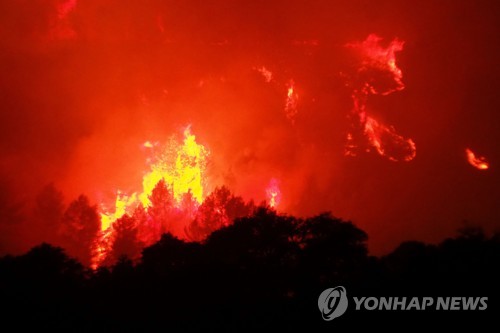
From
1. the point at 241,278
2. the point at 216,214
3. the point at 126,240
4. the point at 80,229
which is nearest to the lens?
the point at 241,278

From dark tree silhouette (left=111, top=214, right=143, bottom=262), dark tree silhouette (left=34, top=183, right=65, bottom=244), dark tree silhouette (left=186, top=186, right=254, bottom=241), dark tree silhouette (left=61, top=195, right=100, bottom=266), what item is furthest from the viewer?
dark tree silhouette (left=34, top=183, right=65, bottom=244)

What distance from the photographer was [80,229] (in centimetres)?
5759

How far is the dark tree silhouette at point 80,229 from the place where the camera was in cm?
5644

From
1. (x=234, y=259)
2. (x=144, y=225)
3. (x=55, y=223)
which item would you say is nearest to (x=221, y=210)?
(x=144, y=225)

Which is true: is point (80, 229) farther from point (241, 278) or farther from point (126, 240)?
point (241, 278)

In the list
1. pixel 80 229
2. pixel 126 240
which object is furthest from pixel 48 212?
pixel 126 240

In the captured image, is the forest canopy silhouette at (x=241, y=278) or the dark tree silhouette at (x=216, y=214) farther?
the dark tree silhouette at (x=216, y=214)

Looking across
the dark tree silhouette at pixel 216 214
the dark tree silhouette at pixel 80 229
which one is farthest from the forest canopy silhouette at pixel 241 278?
the dark tree silhouette at pixel 80 229

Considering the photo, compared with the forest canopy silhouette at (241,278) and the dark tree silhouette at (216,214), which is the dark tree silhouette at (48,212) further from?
the forest canopy silhouette at (241,278)

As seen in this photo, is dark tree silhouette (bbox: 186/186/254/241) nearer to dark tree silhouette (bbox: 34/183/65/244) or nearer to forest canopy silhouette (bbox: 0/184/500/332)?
dark tree silhouette (bbox: 34/183/65/244)

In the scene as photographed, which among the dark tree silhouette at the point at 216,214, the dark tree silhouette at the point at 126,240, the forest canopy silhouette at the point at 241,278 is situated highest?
the dark tree silhouette at the point at 216,214

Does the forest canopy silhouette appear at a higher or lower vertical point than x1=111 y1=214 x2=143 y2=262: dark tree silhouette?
lower

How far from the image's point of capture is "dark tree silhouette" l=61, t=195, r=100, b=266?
56438 millimetres

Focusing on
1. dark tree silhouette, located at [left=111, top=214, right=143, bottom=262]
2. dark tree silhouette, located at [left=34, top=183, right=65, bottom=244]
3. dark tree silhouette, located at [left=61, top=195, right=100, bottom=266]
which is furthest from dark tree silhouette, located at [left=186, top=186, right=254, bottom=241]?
dark tree silhouette, located at [left=34, top=183, right=65, bottom=244]
